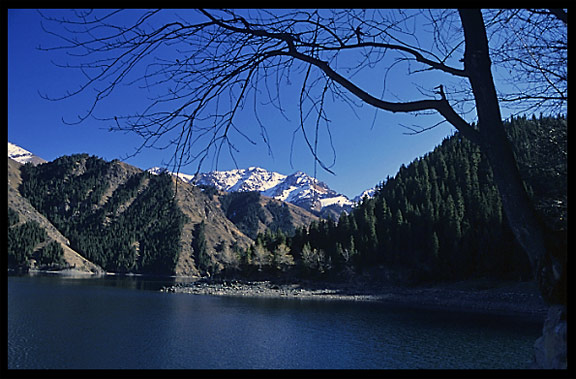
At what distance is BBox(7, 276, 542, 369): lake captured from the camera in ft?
64.0

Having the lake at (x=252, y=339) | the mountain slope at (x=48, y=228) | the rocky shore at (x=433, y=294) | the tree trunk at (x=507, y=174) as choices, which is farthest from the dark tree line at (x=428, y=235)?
the mountain slope at (x=48, y=228)

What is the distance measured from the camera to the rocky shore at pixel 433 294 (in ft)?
158

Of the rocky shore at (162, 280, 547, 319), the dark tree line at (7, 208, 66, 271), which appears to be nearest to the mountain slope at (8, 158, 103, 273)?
the dark tree line at (7, 208, 66, 271)

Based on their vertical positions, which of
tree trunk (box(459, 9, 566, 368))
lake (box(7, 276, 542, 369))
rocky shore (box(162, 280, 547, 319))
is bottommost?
rocky shore (box(162, 280, 547, 319))

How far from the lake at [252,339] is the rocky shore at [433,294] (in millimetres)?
9736

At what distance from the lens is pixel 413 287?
6719 centimetres

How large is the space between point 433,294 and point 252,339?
41.9m

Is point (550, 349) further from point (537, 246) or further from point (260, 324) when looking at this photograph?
point (260, 324)

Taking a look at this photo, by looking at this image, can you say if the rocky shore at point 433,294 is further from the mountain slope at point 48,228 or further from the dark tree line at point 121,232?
the dark tree line at point 121,232

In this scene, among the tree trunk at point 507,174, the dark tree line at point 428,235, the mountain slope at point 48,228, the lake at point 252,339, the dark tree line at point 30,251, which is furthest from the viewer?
the mountain slope at point 48,228

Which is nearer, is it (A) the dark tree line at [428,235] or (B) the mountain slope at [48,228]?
(A) the dark tree line at [428,235]

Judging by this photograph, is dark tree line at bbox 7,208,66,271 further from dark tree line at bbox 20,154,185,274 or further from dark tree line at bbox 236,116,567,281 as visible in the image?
dark tree line at bbox 236,116,567,281

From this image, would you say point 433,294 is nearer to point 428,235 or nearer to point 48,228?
point 428,235

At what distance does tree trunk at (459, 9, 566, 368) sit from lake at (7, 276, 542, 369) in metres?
16.7
